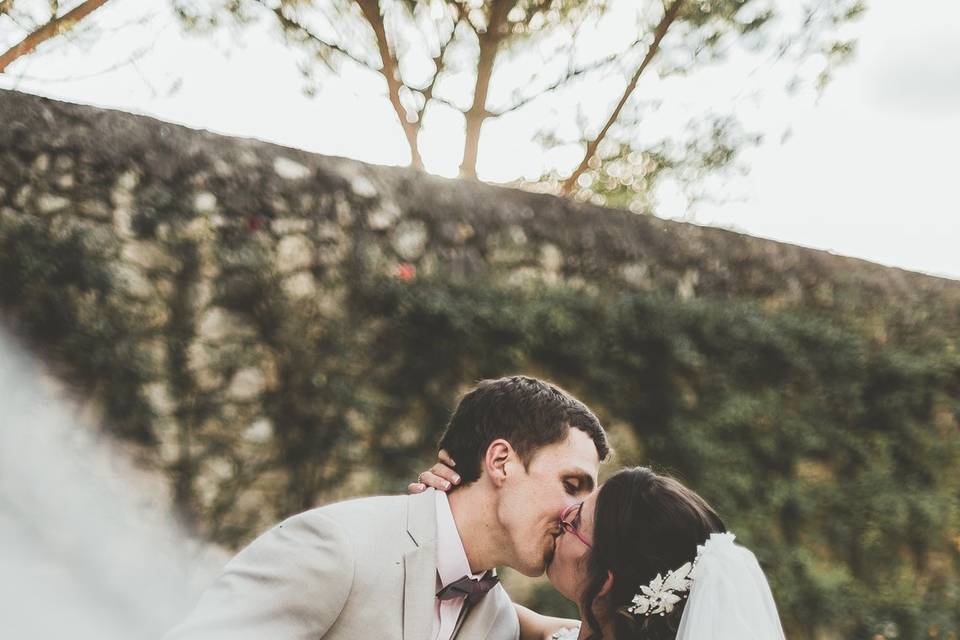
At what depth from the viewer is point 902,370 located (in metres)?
5.81

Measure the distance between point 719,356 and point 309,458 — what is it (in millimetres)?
2797

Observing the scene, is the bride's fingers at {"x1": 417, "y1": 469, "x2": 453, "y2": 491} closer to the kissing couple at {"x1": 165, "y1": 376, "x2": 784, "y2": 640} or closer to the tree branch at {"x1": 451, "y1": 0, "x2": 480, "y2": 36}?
the kissing couple at {"x1": 165, "y1": 376, "x2": 784, "y2": 640}

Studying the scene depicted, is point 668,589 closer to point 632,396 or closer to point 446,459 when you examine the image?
point 446,459

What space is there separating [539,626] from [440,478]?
834 mm

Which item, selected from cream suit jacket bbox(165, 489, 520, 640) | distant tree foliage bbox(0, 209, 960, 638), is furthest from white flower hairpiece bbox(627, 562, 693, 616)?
distant tree foliage bbox(0, 209, 960, 638)

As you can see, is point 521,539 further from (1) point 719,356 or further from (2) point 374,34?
(2) point 374,34

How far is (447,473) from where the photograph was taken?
2697 millimetres

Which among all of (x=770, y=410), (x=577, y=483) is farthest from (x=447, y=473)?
(x=770, y=410)

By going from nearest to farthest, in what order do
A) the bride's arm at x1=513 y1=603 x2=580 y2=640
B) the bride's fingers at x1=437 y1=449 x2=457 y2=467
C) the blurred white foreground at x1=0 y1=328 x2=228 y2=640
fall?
the bride's fingers at x1=437 y1=449 x2=457 y2=467 → the bride's arm at x1=513 y1=603 x2=580 y2=640 → the blurred white foreground at x1=0 y1=328 x2=228 y2=640

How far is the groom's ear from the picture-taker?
2.60m

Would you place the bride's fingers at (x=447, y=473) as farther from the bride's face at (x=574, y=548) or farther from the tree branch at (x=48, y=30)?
the tree branch at (x=48, y=30)

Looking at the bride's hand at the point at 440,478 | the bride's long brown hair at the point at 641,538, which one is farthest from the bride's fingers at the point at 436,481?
the bride's long brown hair at the point at 641,538

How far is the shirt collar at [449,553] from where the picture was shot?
7.85 ft

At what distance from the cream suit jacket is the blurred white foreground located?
6.54 ft
